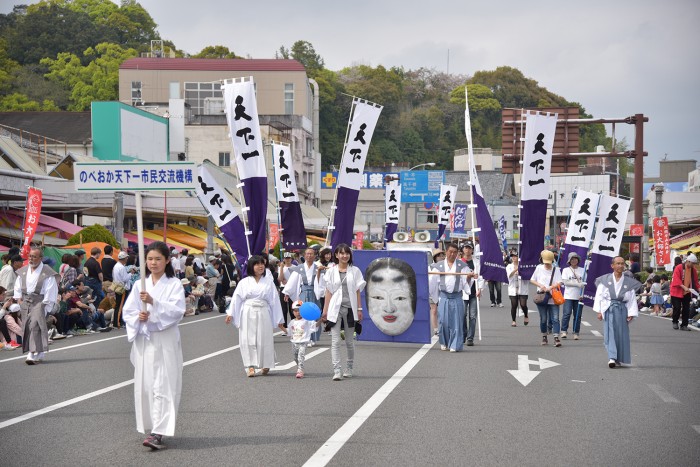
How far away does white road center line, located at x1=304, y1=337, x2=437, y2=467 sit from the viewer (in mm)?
7500

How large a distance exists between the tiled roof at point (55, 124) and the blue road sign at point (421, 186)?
823 inches

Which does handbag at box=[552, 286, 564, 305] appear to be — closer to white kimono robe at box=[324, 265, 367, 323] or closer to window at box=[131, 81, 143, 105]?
white kimono robe at box=[324, 265, 367, 323]

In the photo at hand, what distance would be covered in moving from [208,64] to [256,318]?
199ft

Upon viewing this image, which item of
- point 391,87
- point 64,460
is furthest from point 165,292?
point 391,87

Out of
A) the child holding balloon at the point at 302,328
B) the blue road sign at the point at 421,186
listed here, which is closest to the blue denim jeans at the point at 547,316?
the child holding balloon at the point at 302,328

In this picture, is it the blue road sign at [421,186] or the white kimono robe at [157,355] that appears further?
the blue road sign at [421,186]

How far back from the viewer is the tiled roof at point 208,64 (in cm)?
6981

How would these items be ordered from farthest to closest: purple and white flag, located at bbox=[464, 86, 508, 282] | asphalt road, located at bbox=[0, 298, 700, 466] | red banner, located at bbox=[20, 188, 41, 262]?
red banner, located at bbox=[20, 188, 41, 262], purple and white flag, located at bbox=[464, 86, 508, 282], asphalt road, located at bbox=[0, 298, 700, 466]

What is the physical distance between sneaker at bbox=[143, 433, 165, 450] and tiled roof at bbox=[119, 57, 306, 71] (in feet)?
210

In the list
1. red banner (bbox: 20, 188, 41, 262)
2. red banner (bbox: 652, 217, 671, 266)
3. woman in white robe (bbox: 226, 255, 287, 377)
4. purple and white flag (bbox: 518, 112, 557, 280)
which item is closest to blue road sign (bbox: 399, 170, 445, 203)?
red banner (bbox: 652, 217, 671, 266)

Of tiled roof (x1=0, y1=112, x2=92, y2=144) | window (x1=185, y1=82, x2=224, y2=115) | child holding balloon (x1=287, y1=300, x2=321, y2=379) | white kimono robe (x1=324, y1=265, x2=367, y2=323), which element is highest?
window (x1=185, y1=82, x2=224, y2=115)

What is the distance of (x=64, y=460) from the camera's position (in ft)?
24.4

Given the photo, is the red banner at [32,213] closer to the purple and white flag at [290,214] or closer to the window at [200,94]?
the purple and white flag at [290,214]

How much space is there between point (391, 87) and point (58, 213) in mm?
67716
